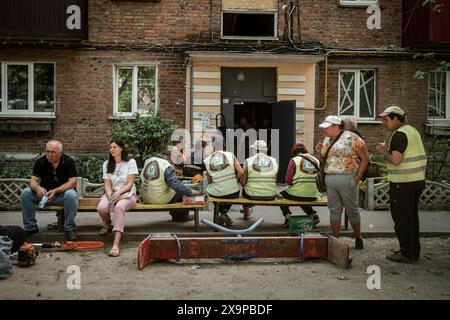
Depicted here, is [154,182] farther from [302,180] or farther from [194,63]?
[194,63]

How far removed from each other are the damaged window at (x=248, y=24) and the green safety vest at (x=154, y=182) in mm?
8440

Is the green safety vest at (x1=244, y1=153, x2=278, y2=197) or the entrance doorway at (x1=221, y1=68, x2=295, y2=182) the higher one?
the entrance doorway at (x1=221, y1=68, x2=295, y2=182)

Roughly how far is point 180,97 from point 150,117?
157cm

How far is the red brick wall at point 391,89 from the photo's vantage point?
15203 mm

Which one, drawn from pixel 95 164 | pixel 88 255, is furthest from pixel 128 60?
pixel 88 255

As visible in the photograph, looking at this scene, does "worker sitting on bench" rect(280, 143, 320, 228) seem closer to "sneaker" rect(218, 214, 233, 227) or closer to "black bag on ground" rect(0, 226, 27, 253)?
"sneaker" rect(218, 214, 233, 227)

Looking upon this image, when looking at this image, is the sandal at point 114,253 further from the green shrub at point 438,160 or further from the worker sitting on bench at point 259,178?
the green shrub at point 438,160

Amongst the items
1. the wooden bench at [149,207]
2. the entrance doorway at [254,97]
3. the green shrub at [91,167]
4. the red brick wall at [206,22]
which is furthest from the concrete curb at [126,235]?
the red brick wall at [206,22]

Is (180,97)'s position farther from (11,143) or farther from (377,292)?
(377,292)

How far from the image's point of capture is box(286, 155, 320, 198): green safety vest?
8.28m

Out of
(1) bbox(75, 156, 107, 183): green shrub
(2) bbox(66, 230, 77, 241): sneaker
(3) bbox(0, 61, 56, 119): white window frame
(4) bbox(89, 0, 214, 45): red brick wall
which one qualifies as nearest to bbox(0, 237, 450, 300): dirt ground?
(2) bbox(66, 230, 77, 241): sneaker

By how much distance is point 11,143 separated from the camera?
14633 millimetres

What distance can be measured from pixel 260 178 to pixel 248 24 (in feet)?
30.3

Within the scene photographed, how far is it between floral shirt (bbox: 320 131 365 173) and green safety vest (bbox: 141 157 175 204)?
257 centimetres
